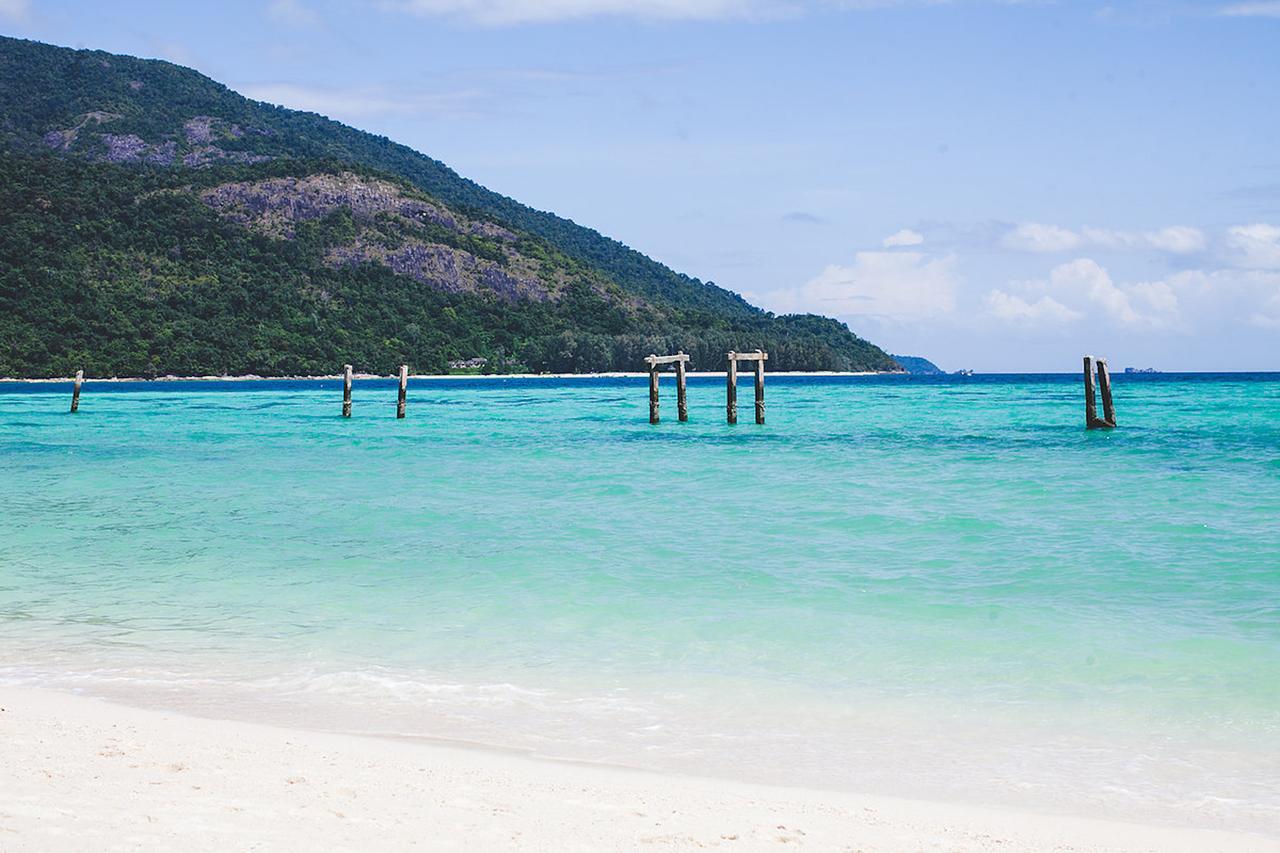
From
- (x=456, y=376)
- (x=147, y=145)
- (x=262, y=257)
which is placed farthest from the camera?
(x=147, y=145)

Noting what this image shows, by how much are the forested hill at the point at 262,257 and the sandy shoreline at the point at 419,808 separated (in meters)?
105

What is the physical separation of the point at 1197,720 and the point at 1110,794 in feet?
5.84

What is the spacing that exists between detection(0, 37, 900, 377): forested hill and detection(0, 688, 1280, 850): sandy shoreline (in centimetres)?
10523

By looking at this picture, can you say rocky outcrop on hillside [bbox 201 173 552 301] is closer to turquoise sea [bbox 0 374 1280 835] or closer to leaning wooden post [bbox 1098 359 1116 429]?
leaning wooden post [bbox 1098 359 1116 429]

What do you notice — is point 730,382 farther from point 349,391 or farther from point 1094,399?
point 349,391

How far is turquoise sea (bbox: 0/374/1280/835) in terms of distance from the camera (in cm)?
699

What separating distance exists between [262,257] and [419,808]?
130 m

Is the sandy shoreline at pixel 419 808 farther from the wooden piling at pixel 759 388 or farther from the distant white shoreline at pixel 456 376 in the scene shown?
the distant white shoreline at pixel 456 376

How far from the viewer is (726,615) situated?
1089 centimetres

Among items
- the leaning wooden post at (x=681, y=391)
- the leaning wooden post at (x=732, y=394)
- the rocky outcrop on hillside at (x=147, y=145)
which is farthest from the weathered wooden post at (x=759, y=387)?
the rocky outcrop on hillside at (x=147, y=145)

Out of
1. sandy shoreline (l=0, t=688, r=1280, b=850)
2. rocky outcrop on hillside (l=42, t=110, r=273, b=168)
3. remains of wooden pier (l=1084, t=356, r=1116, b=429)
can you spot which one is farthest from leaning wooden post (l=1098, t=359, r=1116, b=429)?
rocky outcrop on hillside (l=42, t=110, r=273, b=168)

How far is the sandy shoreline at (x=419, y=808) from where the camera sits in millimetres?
A: 4930

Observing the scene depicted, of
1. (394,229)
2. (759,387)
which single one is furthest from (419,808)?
(394,229)

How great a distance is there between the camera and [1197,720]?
746 cm
